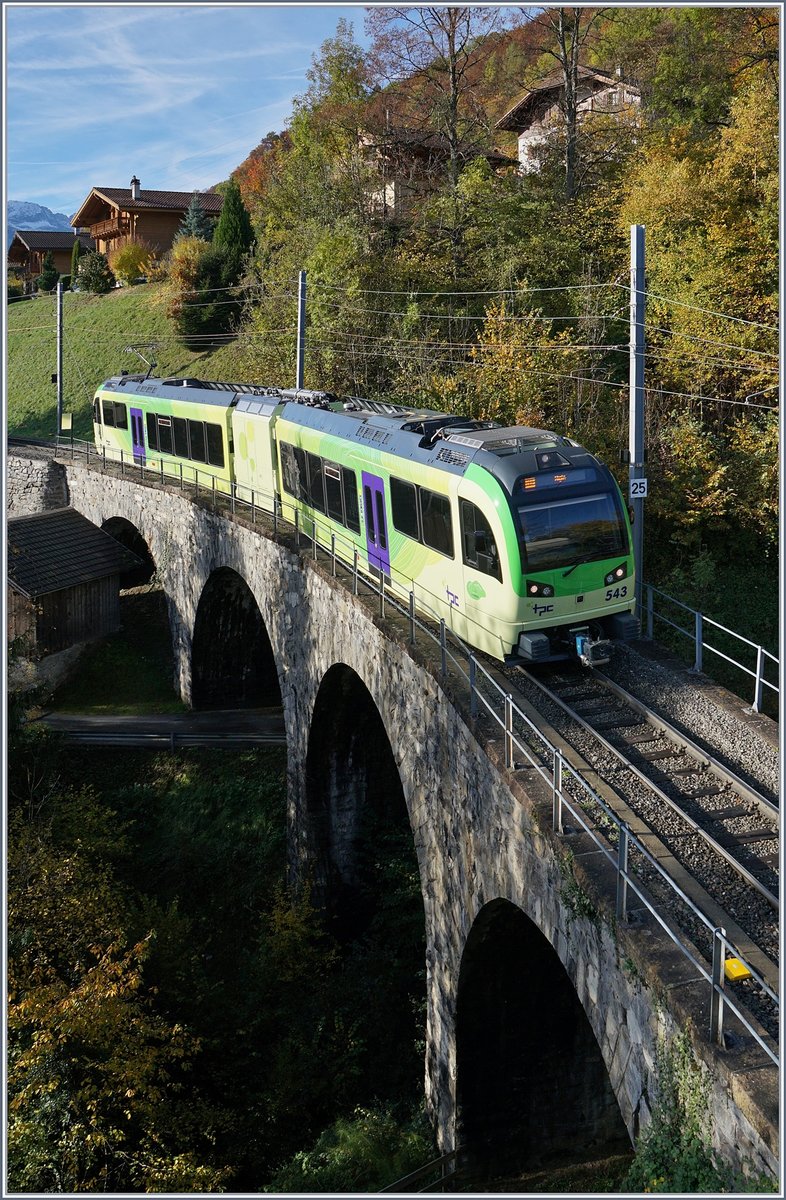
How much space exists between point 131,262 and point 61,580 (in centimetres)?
4094

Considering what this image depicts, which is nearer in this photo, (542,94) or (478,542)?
(478,542)

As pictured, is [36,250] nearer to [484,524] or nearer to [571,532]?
[484,524]

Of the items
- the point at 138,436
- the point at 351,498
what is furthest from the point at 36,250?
the point at 351,498

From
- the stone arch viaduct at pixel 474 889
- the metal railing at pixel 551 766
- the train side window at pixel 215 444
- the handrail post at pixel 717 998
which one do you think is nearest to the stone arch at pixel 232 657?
the stone arch viaduct at pixel 474 889

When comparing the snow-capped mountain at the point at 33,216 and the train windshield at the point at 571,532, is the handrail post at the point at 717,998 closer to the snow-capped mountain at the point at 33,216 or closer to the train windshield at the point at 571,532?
the train windshield at the point at 571,532

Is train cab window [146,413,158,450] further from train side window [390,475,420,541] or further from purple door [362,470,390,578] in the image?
train side window [390,475,420,541]

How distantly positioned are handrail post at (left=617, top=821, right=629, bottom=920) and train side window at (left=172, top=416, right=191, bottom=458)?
23227 millimetres

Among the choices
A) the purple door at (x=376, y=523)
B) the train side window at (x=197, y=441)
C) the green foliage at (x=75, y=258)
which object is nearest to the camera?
the purple door at (x=376, y=523)

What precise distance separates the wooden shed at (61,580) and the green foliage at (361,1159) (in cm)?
1882

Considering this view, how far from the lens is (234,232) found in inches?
2140

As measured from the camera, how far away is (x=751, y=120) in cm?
2359

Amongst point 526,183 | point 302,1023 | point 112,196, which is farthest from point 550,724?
point 112,196

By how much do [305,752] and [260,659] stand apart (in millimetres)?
9291

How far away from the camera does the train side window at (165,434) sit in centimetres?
3008
